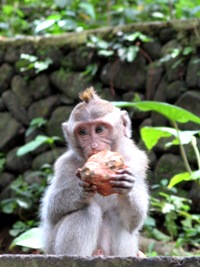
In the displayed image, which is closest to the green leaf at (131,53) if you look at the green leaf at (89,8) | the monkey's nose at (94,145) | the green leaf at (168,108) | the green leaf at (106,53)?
the green leaf at (106,53)

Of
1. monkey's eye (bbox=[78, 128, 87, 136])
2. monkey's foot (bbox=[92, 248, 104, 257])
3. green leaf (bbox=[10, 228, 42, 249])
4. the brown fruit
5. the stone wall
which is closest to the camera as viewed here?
the brown fruit

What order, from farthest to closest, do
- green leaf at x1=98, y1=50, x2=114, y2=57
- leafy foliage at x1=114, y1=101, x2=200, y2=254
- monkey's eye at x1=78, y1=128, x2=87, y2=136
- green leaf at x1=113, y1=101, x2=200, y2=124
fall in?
green leaf at x1=98, y1=50, x2=114, y2=57 < leafy foliage at x1=114, y1=101, x2=200, y2=254 < green leaf at x1=113, y1=101, x2=200, y2=124 < monkey's eye at x1=78, y1=128, x2=87, y2=136

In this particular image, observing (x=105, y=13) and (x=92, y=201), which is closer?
(x=92, y=201)

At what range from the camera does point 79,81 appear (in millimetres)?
9383

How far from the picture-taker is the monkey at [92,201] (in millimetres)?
4605

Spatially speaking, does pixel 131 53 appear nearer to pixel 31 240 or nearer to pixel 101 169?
pixel 31 240

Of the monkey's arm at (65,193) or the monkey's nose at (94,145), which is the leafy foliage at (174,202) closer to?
the monkey's arm at (65,193)

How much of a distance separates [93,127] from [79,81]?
4678 millimetres

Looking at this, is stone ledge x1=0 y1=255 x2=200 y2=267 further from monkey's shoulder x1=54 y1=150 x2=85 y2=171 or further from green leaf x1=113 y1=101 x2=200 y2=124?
green leaf x1=113 y1=101 x2=200 y2=124

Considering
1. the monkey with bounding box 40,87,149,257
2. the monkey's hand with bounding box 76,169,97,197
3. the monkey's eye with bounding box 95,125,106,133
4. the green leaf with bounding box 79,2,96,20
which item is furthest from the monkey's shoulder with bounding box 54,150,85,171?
the green leaf with bounding box 79,2,96,20

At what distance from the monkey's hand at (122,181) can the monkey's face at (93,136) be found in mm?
333

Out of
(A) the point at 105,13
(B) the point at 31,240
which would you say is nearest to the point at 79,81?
(A) the point at 105,13

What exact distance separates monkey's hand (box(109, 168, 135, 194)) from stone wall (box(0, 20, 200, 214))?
3922 mm

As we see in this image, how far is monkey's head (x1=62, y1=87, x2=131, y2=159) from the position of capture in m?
4.70
